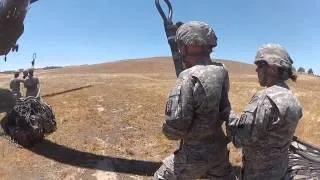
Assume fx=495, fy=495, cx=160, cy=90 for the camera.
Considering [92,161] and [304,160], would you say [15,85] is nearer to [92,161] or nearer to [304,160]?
[92,161]

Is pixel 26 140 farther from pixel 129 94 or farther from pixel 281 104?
pixel 281 104

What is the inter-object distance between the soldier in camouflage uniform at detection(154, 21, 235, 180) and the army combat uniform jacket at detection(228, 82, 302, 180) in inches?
14.0

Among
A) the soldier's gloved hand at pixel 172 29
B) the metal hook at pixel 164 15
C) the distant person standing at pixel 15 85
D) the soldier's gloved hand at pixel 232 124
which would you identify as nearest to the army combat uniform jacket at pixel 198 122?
the soldier's gloved hand at pixel 232 124

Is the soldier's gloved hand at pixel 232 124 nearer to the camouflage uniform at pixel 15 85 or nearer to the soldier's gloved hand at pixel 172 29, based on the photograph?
the soldier's gloved hand at pixel 172 29

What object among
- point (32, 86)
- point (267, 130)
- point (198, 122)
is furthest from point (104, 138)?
point (267, 130)

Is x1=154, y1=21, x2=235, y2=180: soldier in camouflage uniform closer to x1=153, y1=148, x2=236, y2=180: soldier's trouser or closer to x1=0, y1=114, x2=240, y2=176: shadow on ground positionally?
x1=153, y1=148, x2=236, y2=180: soldier's trouser

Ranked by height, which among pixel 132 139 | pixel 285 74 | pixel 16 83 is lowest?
pixel 132 139

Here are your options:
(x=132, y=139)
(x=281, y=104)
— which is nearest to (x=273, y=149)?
(x=281, y=104)

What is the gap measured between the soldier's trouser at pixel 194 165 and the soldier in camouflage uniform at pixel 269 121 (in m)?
A: 0.49

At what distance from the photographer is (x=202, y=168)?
6719mm

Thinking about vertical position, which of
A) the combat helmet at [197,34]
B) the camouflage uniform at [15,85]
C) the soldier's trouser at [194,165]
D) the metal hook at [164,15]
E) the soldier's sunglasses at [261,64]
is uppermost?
the metal hook at [164,15]

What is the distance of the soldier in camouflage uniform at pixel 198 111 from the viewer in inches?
250

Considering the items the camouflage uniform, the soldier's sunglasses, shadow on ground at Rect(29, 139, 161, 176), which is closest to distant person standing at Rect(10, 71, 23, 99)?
the camouflage uniform

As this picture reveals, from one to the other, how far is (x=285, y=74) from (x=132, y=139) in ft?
38.0
